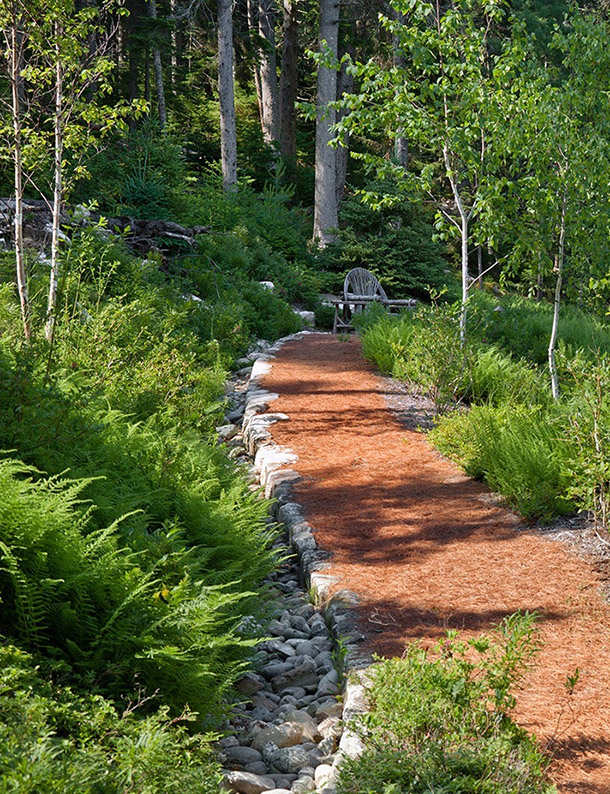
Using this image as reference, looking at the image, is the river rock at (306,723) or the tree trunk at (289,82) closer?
the river rock at (306,723)

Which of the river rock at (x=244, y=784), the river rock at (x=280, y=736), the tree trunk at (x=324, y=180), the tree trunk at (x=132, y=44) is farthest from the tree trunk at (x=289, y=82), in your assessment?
the river rock at (x=244, y=784)

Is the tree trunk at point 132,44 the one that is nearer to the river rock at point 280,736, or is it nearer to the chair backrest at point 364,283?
the chair backrest at point 364,283

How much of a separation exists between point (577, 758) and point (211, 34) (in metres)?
24.5

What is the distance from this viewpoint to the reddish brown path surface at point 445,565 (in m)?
3.26

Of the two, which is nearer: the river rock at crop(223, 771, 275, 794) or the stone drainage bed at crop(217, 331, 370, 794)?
the river rock at crop(223, 771, 275, 794)

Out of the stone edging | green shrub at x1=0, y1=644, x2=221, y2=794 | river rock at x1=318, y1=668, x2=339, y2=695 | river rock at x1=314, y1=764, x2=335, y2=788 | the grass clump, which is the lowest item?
river rock at x1=318, y1=668, x2=339, y2=695

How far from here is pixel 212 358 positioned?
30.8 ft

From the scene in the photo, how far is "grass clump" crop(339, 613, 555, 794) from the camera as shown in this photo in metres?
2.60

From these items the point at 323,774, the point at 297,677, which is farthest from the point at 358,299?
the point at 323,774

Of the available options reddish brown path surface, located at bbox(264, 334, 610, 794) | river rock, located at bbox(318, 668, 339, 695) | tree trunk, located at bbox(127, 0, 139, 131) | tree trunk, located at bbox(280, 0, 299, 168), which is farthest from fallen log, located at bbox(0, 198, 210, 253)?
tree trunk, located at bbox(280, 0, 299, 168)

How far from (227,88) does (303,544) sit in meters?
16.0

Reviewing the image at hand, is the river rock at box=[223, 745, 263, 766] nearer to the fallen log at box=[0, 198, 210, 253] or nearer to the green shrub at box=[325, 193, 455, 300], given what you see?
the fallen log at box=[0, 198, 210, 253]

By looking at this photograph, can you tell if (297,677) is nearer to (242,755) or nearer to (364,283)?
(242,755)

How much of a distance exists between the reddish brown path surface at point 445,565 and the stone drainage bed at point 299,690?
0.15m
